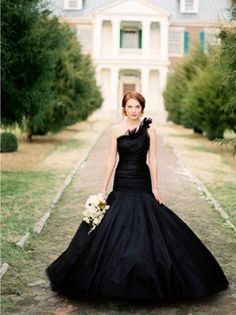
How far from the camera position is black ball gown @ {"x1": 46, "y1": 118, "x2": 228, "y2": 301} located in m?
4.66

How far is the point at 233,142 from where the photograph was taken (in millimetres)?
7953

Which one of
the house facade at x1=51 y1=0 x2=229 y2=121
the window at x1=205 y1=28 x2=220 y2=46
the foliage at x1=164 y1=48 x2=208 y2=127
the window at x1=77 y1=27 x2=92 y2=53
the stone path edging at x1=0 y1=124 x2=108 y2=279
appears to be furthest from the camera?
the window at x1=77 y1=27 x2=92 y2=53

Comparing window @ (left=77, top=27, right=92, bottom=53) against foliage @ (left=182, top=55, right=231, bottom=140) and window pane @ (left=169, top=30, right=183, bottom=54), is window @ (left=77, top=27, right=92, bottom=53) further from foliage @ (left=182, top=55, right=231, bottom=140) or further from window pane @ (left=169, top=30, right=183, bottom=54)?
foliage @ (left=182, top=55, right=231, bottom=140)

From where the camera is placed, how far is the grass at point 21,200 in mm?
7447

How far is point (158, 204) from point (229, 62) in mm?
4400

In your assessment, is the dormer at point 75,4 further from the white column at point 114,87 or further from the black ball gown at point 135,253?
the black ball gown at point 135,253

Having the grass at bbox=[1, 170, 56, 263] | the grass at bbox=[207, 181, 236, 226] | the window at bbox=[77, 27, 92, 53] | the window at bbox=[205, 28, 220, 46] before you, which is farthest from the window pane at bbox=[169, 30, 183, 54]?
the grass at bbox=[207, 181, 236, 226]

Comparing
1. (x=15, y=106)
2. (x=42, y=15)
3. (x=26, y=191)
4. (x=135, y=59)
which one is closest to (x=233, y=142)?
(x=26, y=191)

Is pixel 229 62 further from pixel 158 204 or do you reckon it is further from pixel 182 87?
pixel 182 87


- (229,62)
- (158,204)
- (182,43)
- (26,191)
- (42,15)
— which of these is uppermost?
(182,43)

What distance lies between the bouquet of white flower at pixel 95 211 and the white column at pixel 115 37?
49282 mm

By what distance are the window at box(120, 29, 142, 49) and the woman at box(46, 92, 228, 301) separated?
50057 mm

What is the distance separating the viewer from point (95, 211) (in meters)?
5.01

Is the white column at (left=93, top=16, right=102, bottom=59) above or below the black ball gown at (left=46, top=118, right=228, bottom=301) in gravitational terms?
above
